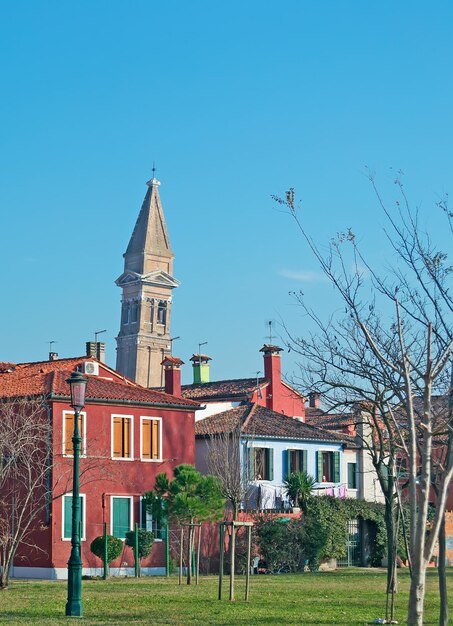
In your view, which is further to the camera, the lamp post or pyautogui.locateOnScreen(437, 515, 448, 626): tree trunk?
the lamp post

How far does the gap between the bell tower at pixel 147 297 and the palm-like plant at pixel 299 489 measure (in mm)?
77694

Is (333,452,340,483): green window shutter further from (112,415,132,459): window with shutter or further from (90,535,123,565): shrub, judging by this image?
(90,535,123,565): shrub

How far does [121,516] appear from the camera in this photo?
4059cm

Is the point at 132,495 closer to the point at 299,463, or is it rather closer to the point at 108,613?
the point at 299,463

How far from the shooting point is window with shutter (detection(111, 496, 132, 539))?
40.2 m

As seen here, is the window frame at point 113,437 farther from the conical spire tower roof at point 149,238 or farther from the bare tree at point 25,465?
the conical spire tower roof at point 149,238

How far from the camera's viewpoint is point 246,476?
46.8 m

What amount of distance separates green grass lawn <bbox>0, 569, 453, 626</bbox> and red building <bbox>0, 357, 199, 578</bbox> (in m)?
6.41

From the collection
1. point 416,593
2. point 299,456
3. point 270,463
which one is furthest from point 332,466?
point 416,593

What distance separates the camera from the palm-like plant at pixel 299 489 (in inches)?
1785

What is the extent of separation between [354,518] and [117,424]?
12.2 metres

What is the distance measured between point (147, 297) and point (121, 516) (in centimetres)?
8713

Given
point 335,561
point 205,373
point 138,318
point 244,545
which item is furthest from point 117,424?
point 138,318

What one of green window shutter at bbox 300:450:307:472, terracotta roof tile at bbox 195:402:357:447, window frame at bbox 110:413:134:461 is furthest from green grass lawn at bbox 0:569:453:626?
green window shutter at bbox 300:450:307:472
